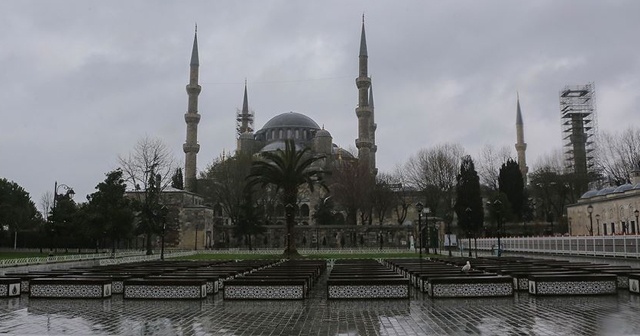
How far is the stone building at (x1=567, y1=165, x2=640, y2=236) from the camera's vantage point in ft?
114

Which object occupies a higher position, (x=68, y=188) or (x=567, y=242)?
(x=68, y=188)

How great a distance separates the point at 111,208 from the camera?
115 ft

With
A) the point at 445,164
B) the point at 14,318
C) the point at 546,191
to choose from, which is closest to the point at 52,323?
the point at 14,318

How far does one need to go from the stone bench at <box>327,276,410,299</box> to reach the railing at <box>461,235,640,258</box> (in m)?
15.8

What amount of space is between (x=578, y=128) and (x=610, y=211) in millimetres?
19791

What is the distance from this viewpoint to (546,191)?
5253cm

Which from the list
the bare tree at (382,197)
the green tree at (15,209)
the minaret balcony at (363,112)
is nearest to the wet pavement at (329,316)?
the green tree at (15,209)

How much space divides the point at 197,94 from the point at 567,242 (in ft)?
148

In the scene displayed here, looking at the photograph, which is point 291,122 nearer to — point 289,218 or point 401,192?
point 401,192

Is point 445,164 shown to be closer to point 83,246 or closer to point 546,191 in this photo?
point 546,191

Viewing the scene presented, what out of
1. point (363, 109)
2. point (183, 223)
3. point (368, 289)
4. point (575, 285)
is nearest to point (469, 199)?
point (363, 109)

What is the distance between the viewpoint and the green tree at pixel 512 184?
50.8 m

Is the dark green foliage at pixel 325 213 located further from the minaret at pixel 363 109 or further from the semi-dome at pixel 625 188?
the semi-dome at pixel 625 188

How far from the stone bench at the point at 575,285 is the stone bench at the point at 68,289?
404 inches
